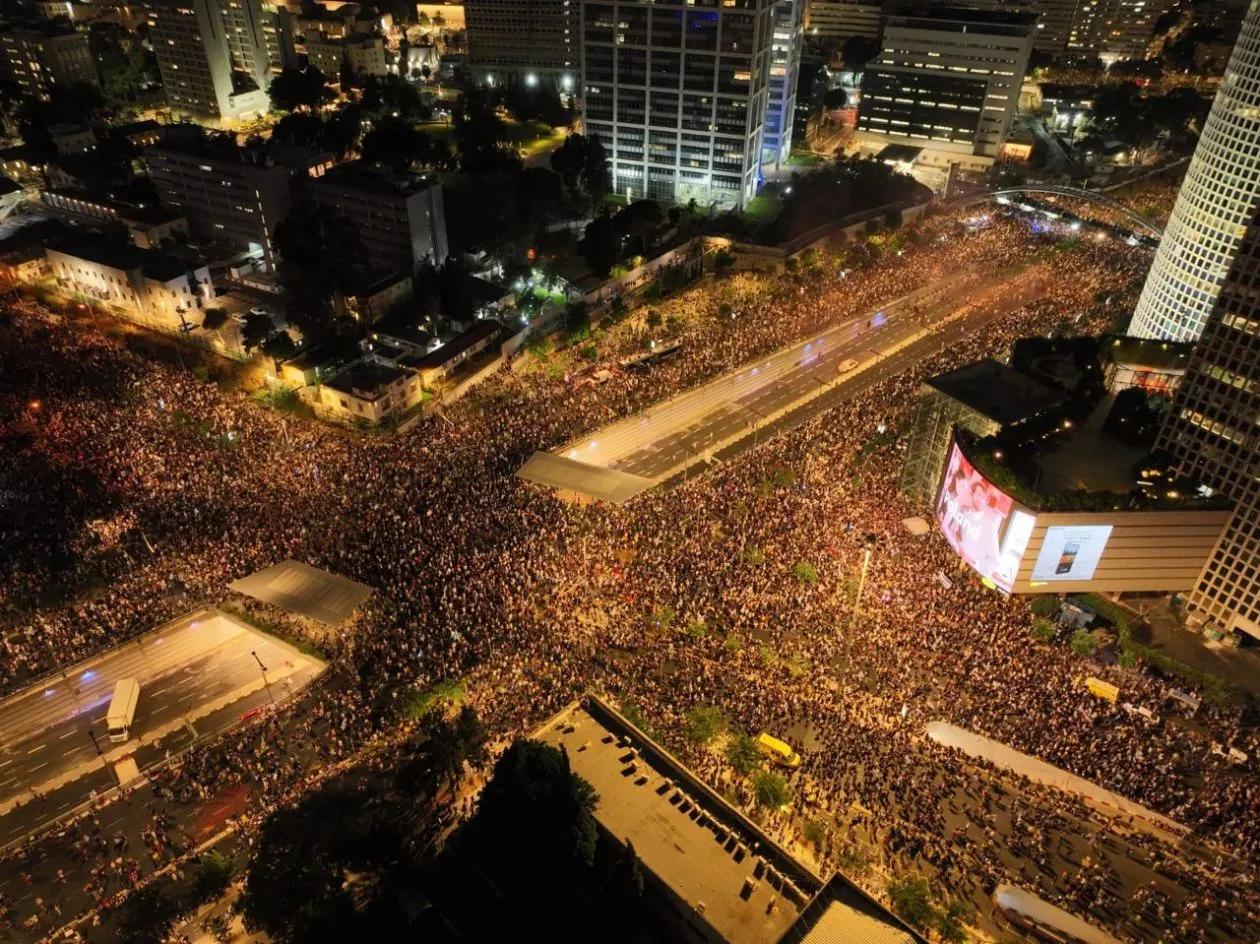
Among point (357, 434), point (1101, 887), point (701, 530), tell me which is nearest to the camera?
point (1101, 887)

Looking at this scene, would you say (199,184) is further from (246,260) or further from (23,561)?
(23,561)

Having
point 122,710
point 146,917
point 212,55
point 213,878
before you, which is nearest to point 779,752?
point 213,878

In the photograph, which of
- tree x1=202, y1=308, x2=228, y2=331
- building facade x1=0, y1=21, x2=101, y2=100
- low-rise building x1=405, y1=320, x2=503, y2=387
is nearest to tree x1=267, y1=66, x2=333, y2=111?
building facade x1=0, y1=21, x2=101, y2=100

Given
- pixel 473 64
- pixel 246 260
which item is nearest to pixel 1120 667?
pixel 246 260

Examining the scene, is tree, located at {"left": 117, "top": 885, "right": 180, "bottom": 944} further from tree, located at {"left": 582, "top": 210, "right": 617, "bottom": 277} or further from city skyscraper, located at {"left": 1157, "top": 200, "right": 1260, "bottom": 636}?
tree, located at {"left": 582, "top": 210, "right": 617, "bottom": 277}

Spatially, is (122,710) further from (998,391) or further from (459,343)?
(998,391)

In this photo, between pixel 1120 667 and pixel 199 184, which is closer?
pixel 1120 667
